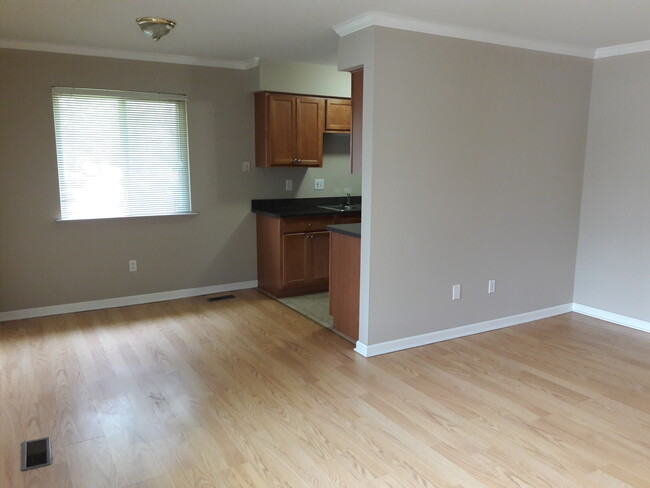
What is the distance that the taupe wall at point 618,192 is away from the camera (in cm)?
414

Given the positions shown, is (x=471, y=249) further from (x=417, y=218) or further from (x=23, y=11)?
(x=23, y=11)

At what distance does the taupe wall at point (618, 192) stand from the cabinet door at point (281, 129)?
2.77 metres

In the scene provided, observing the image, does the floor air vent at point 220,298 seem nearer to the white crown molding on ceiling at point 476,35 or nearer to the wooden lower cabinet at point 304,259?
the wooden lower cabinet at point 304,259

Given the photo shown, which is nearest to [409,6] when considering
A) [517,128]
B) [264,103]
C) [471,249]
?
[517,128]

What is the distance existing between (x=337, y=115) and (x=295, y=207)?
3.56ft

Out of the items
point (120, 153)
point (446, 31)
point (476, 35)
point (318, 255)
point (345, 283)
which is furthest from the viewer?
point (318, 255)

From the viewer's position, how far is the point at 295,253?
5.07 m

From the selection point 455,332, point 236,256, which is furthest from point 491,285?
point 236,256

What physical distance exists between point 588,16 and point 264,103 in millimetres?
2915

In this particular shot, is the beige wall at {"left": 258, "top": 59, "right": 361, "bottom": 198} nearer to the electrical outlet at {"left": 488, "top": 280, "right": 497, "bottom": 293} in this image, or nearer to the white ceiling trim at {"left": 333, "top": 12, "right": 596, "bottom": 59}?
the white ceiling trim at {"left": 333, "top": 12, "right": 596, "bottom": 59}

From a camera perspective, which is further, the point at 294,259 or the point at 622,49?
the point at 294,259

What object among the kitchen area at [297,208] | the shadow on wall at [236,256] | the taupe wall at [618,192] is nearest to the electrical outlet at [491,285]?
the taupe wall at [618,192]

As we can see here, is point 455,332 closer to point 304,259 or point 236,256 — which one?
point 304,259

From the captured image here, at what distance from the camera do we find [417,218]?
Answer: 12.0 feet
